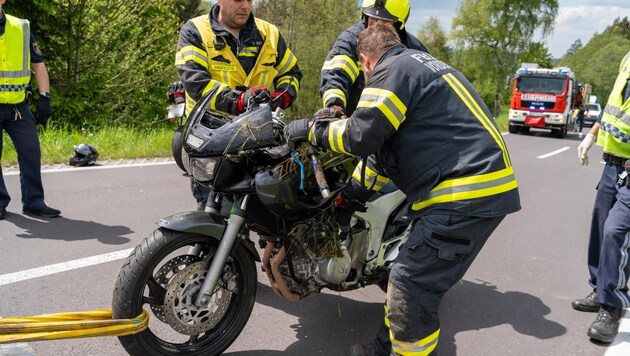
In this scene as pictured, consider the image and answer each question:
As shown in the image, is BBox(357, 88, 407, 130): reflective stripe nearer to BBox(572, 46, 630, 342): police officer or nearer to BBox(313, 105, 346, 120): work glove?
BBox(313, 105, 346, 120): work glove

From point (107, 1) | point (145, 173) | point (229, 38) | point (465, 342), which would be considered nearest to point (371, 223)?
point (465, 342)

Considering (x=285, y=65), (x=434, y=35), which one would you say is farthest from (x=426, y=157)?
(x=434, y=35)

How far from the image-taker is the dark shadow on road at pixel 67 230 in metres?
4.75

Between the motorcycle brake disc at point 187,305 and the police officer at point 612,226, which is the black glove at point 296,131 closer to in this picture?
the motorcycle brake disc at point 187,305

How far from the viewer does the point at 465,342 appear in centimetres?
345

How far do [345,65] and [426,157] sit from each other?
1.89 m

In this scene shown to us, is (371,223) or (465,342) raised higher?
(371,223)

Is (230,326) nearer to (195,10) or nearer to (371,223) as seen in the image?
(371,223)

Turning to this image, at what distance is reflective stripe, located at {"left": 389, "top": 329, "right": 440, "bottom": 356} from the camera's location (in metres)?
2.68

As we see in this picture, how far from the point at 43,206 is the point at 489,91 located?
158 ft

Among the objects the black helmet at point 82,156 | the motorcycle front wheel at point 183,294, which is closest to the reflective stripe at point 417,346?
the motorcycle front wheel at point 183,294

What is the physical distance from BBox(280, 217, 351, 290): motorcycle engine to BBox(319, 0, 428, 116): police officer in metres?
1.18

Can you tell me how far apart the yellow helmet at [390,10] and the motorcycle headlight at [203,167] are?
76.4 inches

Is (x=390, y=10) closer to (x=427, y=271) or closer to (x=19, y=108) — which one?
(x=427, y=271)
